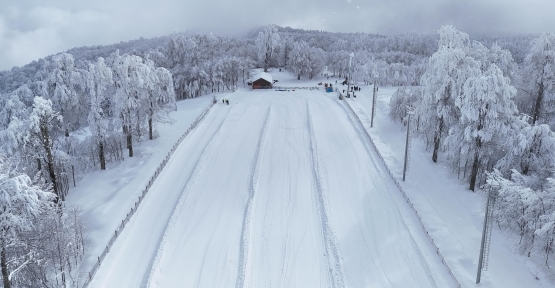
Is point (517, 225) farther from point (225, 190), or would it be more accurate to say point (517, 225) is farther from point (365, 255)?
point (225, 190)

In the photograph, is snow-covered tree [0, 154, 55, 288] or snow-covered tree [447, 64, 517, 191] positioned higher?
snow-covered tree [447, 64, 517, 191]

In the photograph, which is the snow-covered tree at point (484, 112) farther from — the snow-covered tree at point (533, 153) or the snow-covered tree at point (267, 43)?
the snow-covered tree at point (267, 43)

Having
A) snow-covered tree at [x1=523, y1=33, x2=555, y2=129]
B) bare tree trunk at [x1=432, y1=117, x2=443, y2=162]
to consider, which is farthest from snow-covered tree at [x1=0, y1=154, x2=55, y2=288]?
snow-covered tree at [x1=523, y1=33, x2=555, y2=129]

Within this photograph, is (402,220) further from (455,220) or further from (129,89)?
(129,89)

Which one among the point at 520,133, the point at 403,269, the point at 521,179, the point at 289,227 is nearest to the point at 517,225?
the point at 521,179

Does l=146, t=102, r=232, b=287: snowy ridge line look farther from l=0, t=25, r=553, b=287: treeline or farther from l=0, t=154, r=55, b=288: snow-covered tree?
l=0, t=154, r=55, b=288: snow-covered tree
